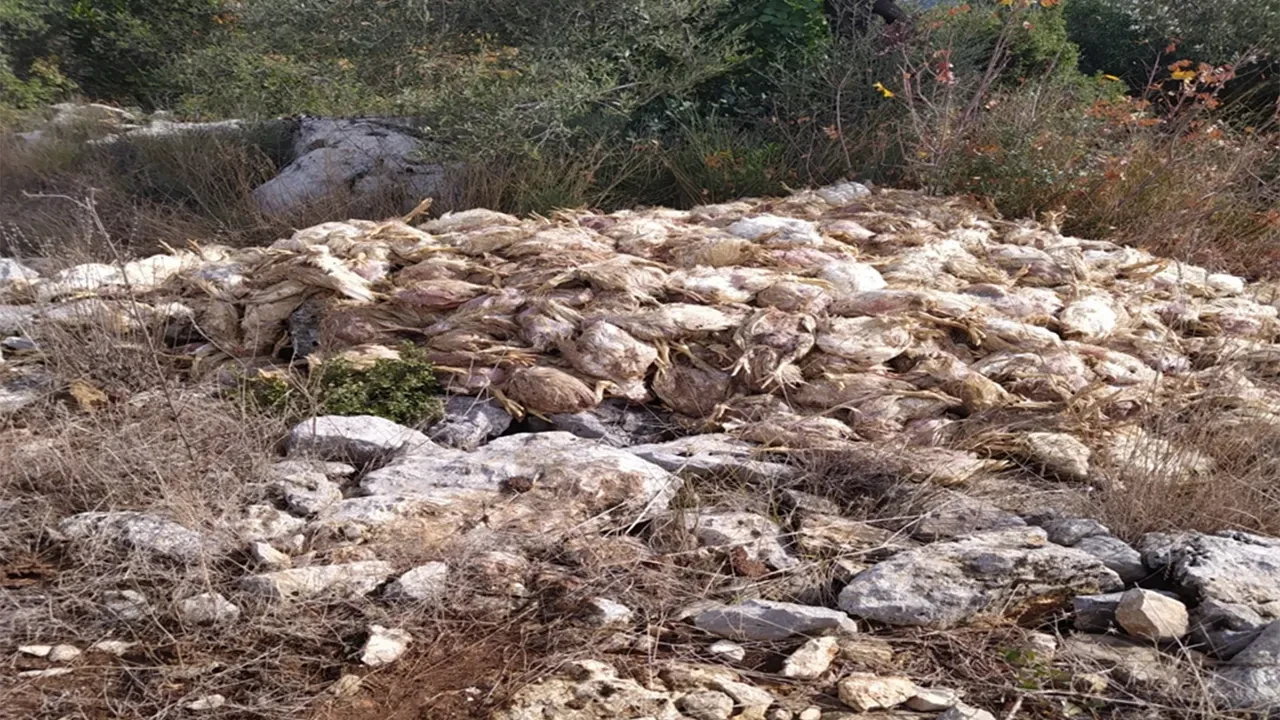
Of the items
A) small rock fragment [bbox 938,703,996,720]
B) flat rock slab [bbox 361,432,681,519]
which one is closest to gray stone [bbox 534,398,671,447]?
flat rock slab [bbox 361,432,681,519]

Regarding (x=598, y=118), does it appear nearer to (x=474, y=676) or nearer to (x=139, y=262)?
(x=139, y=262)

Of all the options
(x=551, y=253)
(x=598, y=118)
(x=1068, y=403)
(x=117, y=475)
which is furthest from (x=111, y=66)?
(x=1068, y=403)

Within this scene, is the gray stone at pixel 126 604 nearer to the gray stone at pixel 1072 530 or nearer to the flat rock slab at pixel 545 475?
the flat rock slab at pixel 545 475

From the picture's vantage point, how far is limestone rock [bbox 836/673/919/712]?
2309mm

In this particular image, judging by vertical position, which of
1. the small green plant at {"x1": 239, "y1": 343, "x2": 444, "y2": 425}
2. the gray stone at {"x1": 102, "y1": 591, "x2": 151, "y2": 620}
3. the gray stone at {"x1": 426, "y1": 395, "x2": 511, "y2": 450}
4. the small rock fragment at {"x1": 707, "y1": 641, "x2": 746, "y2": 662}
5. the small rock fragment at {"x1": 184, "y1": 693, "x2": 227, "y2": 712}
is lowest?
the gray stone at {"x1": 426, "y1": 395, "x2": 511, "y2": 450}

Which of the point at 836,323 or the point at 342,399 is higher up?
the point at 836,323

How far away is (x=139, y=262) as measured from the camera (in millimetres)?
5199

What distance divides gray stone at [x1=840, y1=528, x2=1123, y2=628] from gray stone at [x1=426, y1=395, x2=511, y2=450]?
1493 millimetres

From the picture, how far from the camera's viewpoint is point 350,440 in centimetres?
349

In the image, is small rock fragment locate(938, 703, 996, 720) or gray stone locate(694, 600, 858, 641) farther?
gray stone locate(694, 600, 858, 641)

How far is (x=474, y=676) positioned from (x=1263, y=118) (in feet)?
29.3

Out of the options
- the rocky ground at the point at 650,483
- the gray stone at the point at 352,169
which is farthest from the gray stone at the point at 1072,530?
the gray stone at the point at 352,169

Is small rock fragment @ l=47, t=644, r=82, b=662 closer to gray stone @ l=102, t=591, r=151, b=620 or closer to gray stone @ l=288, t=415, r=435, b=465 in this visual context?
gray stone @ l=102, t=591, r=151, b=620

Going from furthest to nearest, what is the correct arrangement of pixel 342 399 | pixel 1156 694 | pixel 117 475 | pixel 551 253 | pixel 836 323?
pixel 551 253 < pixel 836 323 < pixel 342 399 < pixel 117 475 < pixel 1156 694
